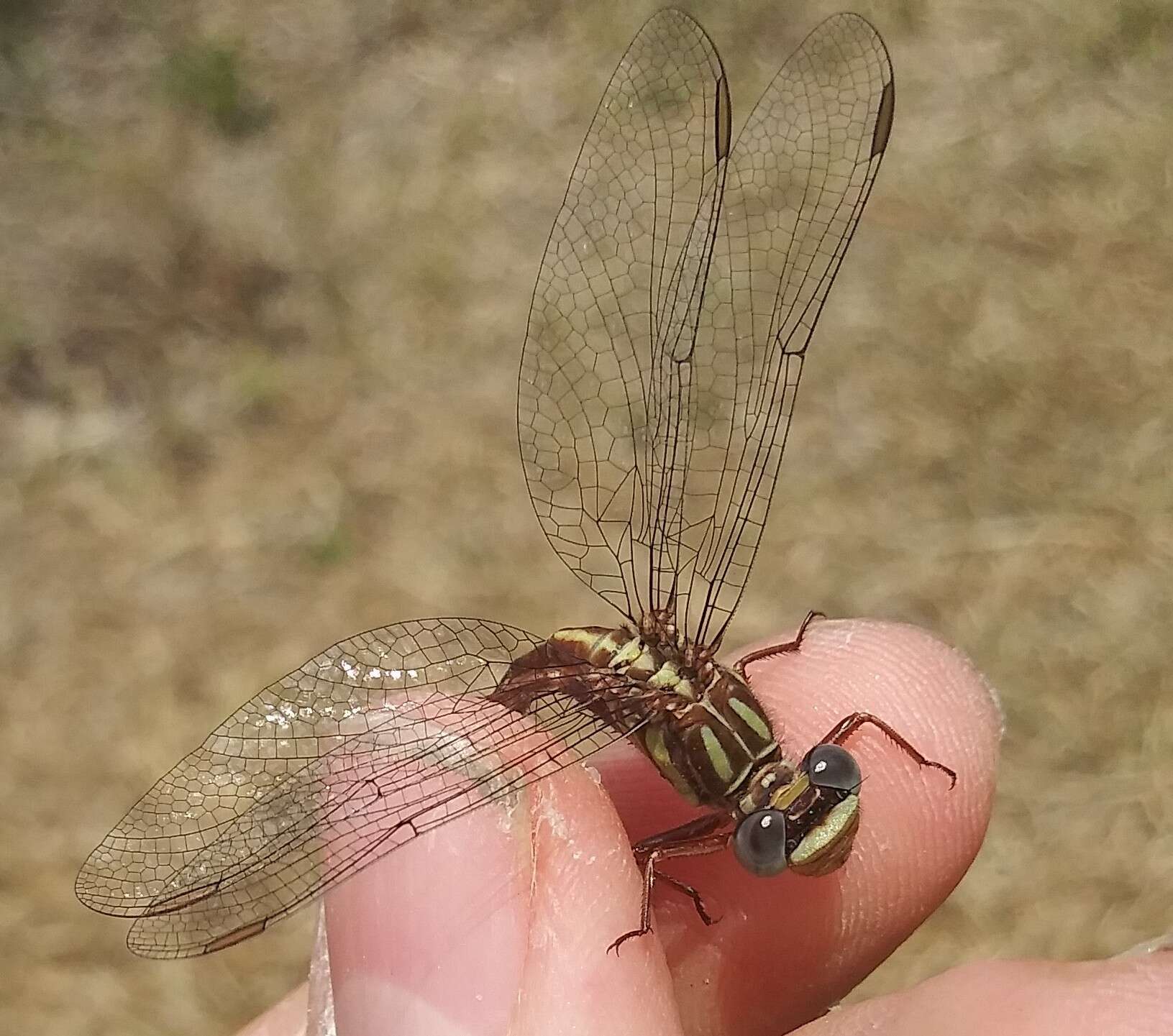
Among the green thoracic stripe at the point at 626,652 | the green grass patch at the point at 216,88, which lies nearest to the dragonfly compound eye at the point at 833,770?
the green thoracic stripe at the point at 626,652

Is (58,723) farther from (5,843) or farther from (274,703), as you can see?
(274,703)

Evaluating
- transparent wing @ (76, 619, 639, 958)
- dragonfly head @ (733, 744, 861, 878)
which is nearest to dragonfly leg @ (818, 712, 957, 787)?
dragonfly head @ (733, 744, 861, 878)

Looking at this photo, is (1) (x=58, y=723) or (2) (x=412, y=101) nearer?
(1) (x=58, y=723)

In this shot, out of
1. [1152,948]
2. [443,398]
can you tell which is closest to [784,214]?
[1152,948]

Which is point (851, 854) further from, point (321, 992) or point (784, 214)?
point (784, 214)

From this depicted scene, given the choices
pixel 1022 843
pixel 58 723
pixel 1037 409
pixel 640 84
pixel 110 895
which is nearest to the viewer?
pixel 110 895

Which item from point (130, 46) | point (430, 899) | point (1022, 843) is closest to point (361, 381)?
point (130, 46)

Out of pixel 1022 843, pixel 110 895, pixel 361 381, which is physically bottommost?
pixel 1022 843
